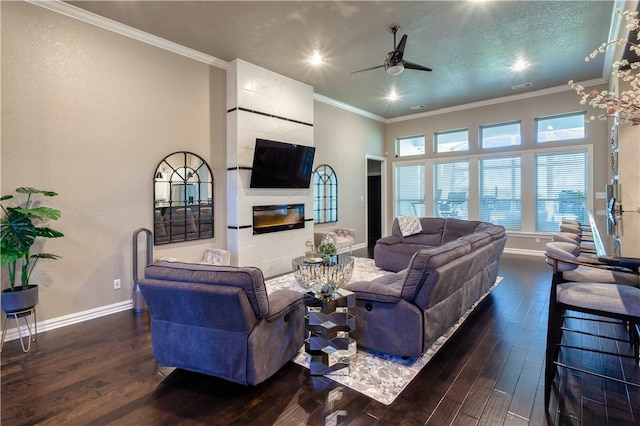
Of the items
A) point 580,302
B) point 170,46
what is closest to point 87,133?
point 170,46

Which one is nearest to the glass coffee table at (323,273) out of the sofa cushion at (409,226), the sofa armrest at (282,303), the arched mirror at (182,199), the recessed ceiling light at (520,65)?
the sofa armrest at (282,303)

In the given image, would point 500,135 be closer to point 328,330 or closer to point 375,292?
point 375,292

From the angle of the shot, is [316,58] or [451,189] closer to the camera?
[316,58]

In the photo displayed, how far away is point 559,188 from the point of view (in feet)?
21.5

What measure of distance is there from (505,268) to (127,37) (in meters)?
6.76

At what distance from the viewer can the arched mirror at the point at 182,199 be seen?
13.8 ft

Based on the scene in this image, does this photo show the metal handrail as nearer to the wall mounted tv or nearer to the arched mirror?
the arched mirror

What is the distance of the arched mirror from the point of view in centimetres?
421

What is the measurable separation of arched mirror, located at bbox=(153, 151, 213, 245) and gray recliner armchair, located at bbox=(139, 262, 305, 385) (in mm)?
2200

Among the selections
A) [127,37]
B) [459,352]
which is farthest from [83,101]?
[459,352]

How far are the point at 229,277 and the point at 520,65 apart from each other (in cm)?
582

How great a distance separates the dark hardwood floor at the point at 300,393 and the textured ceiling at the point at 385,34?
142 inches

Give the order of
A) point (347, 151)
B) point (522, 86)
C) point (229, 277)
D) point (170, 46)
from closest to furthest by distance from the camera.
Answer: point (229, 277)
point (170, 46)
point (522, 86)
point (347, 151)

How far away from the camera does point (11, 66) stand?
3068mm
